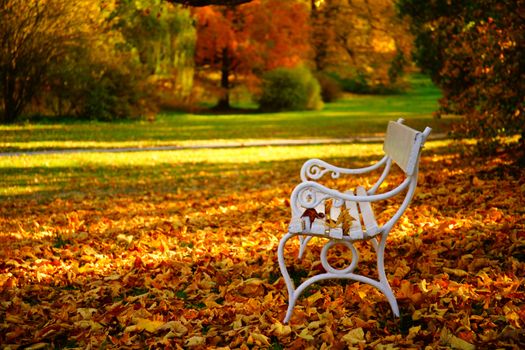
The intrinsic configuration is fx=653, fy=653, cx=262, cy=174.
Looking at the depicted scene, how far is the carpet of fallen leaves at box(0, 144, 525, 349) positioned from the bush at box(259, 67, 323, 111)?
2444 centimetres

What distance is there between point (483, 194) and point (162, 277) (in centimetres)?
415

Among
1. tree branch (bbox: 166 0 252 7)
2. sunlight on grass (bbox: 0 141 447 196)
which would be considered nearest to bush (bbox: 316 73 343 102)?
sunlight on grass (bbox: 0 141 447 196)

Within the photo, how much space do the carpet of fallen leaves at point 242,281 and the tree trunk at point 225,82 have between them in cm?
2542

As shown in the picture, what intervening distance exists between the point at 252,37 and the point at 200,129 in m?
11.7

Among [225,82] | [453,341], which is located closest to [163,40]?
[225,82]

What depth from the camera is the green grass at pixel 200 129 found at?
652 inches

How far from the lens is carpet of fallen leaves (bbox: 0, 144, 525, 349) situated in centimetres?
375

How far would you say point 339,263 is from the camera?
523cm

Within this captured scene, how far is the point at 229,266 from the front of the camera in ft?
17.3

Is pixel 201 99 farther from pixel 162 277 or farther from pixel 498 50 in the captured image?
pixel 162 277

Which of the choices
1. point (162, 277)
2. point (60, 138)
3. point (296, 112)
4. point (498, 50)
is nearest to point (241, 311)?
point (162, 277)

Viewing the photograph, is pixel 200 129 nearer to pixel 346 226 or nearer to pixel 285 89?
pixel 285 89

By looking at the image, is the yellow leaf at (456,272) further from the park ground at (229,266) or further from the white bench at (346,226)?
the white bench at (346,226)

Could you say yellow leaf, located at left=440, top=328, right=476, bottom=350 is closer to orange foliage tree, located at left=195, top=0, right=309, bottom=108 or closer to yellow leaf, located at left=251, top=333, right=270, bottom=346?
yellow leaf, located at left=251, top=333, right=270, bottom=346
